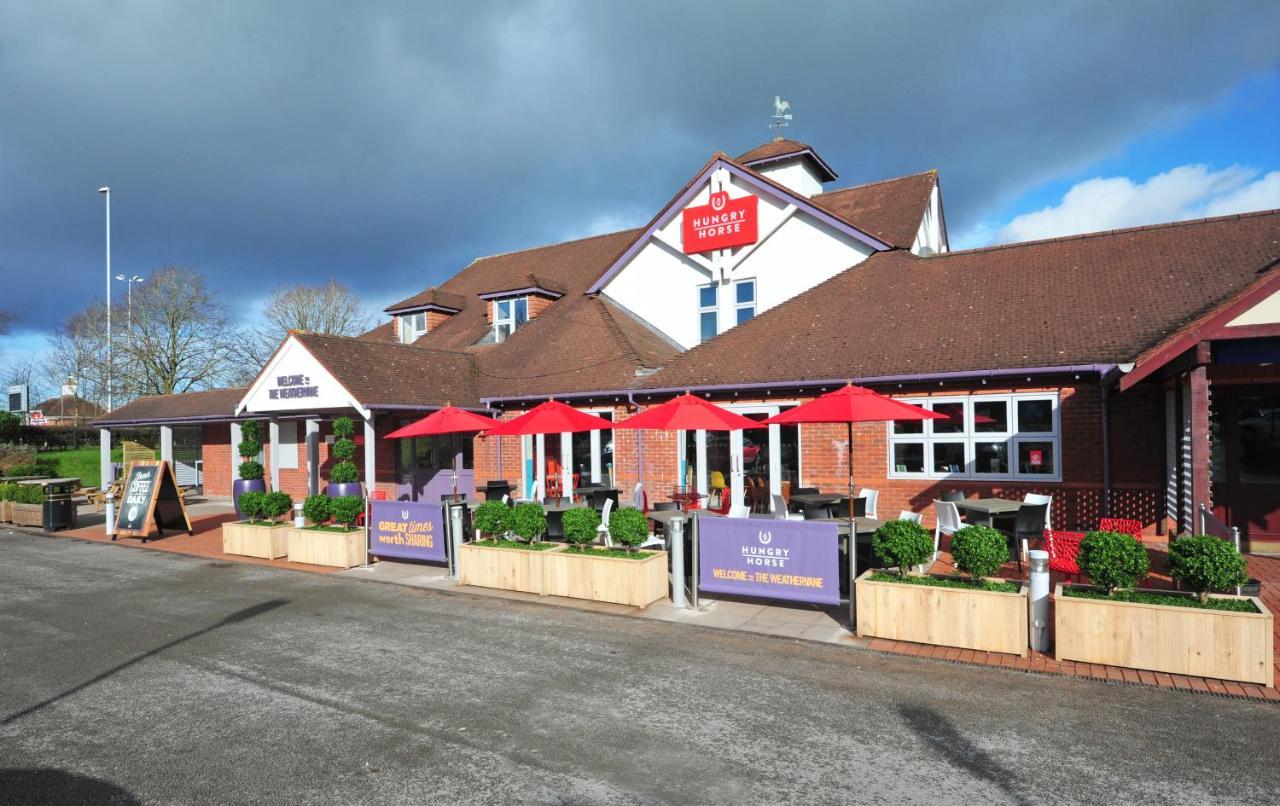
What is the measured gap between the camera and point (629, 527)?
9.40m

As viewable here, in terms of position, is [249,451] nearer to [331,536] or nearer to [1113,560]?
[331,536]

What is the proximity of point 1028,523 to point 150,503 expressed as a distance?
54.3 feet

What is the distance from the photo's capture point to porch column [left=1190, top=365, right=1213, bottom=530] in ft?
28.1

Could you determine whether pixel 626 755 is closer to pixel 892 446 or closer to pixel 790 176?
pixel 892 446

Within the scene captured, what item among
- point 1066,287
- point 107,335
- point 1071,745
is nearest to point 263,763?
point 1071,745

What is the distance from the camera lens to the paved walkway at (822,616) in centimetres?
634

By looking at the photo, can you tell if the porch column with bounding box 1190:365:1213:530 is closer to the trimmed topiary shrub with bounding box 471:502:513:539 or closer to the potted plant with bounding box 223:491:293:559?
the trimmed topiary shrub with bounding box 471:502:513:539

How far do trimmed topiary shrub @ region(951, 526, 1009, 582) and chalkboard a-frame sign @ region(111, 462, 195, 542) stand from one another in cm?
1573

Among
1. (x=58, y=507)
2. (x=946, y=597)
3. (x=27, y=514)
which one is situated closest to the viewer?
(x=946, y=597)

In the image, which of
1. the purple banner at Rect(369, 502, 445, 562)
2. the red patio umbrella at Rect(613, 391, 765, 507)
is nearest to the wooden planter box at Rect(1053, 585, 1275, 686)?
the red patio umbrella at Rect(613, 391, 765, 507)

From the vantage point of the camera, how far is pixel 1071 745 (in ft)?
16.8

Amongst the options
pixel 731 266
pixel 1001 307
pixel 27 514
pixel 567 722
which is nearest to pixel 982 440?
pixel 1001 307

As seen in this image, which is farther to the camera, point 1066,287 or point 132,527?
point 132,527

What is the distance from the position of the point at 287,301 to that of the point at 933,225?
38.6 meters
